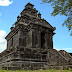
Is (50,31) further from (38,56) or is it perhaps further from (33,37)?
(38,56)

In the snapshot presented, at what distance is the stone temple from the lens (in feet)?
42.9

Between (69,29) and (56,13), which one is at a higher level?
(56,13)

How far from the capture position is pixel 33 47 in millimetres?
18766

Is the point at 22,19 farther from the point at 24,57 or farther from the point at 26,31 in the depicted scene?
the point at 24,57

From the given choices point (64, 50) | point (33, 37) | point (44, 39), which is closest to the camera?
point (64, 50)

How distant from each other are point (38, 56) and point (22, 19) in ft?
35.3

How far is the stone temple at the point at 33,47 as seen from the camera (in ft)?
42.9

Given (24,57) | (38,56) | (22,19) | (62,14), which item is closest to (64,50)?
(38,56)

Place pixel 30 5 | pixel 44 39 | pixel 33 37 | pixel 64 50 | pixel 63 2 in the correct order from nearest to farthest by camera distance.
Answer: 1. pixel 63 2
2. pixel 64 50
3. pixel 33 37
4. pixel 44 39
5. pixel 30 5

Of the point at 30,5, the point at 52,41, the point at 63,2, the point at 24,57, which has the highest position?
the point at 30,5

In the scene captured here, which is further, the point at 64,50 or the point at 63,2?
the point at 64,50

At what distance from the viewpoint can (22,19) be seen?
22562 mm

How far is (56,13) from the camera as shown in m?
9.84

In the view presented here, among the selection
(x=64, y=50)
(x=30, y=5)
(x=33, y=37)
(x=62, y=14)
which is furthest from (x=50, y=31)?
(x=62, y=14)
